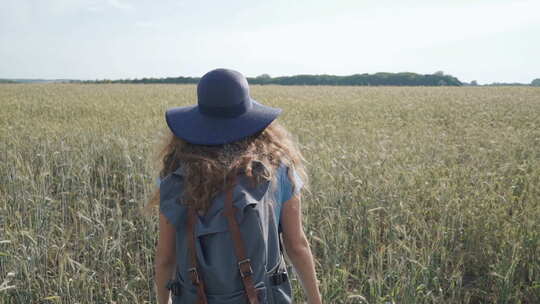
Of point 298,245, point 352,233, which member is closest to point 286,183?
point 298,245

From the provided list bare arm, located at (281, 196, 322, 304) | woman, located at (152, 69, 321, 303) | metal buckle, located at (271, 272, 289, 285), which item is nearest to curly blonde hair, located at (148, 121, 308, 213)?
woman, located at (152, 69, 321, 303)

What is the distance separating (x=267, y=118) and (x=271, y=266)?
21.3 inches

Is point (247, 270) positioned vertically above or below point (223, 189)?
below

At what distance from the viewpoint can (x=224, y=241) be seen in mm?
1210

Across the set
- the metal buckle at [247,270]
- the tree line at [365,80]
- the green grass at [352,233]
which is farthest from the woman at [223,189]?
the tree line at [365,80]

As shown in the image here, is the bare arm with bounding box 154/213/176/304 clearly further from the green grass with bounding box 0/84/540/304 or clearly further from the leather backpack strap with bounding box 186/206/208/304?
the green grass with bounding box 0/84/540/304

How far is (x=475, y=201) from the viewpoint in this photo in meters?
3.36

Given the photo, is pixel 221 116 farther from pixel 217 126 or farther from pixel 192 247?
pixel 192 247

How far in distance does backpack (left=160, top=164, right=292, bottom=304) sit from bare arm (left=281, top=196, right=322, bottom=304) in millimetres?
167

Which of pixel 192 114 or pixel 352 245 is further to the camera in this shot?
pixel 352 245

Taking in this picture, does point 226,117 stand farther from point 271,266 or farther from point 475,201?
point 475,201

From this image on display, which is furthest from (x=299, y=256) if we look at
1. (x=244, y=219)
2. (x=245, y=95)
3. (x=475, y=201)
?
(x=475, y=201)

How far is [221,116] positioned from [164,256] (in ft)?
1.86

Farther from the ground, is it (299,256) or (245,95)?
(245,95)
